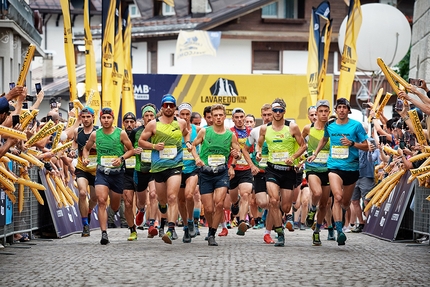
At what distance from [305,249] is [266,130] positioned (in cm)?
216

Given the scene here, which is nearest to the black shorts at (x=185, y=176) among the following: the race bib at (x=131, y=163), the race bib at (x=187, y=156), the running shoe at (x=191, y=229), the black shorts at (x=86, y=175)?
the race bib at (x=187, y=156)

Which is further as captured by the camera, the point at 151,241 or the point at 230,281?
the point at 151,241

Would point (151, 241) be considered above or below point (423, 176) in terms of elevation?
below

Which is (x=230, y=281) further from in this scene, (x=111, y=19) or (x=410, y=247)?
(x=111, y=19)

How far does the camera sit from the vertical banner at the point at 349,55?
76.0 feet

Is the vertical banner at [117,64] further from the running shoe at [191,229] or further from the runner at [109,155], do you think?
the runner at [109,155]

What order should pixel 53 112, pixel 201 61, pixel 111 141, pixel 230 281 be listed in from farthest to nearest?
pixel 201 61 < pixel 53 112 < pixel 111 141 < pixel 230 281

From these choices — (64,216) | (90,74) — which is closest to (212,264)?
(64,216)

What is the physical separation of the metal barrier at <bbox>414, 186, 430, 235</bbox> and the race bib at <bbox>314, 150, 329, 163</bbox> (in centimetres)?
151

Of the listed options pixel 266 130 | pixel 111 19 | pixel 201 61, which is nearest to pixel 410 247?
pixel 266 130

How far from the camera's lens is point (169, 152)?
1588 centimetres

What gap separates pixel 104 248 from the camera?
1479 centimetres

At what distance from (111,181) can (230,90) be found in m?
17.8

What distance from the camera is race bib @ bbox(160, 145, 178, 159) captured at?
52.1 feet
